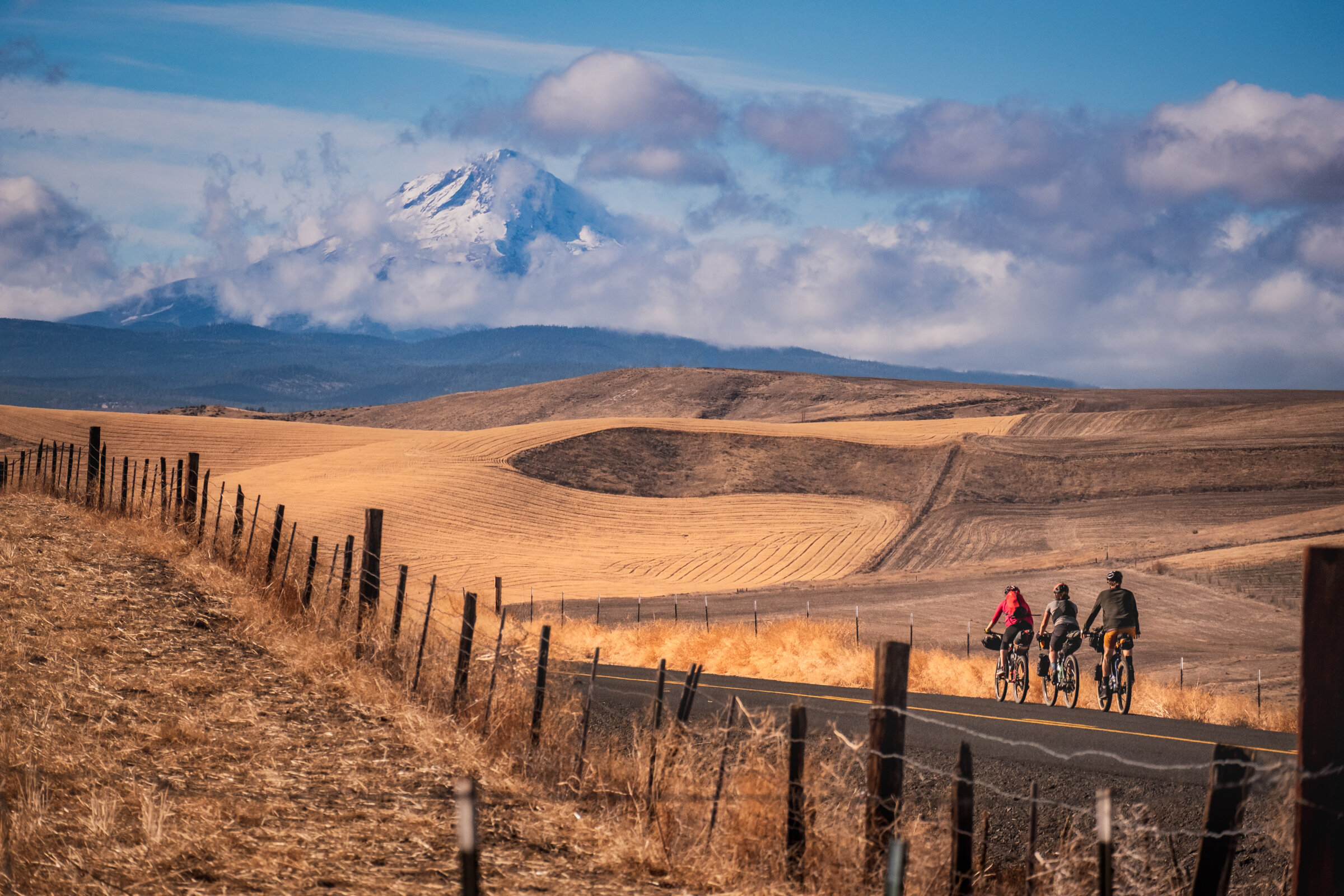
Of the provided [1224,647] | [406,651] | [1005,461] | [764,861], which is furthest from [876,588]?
[764,861]

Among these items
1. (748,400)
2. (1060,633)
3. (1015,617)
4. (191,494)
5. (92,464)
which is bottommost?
(1060,633)

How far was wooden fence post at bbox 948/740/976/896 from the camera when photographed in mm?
6414

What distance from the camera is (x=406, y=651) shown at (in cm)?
1244

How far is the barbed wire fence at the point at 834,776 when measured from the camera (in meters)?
5.81

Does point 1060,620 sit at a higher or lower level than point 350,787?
higher

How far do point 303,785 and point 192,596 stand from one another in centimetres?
753

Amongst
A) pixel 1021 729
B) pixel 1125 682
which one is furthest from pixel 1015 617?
pixel 1021 729

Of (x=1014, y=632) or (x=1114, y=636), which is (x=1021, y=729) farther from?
(x=1014, y=632)

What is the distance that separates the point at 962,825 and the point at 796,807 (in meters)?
1.19

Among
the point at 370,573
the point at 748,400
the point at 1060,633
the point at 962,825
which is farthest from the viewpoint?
the point at 748,400

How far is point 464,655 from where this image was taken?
36.2ft

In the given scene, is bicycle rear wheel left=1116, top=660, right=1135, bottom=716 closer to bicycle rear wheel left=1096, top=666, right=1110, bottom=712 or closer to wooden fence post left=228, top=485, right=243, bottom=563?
bicycle rear wheel left=1096, top=666, right=1110, bottom=712

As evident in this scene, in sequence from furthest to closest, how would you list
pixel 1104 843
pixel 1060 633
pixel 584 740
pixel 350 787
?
pixel 1060 633 → pixel 584 740 → pixel 350 787 → pixel 1104 843

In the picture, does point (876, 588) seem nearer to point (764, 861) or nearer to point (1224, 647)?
point (1224, 647)
